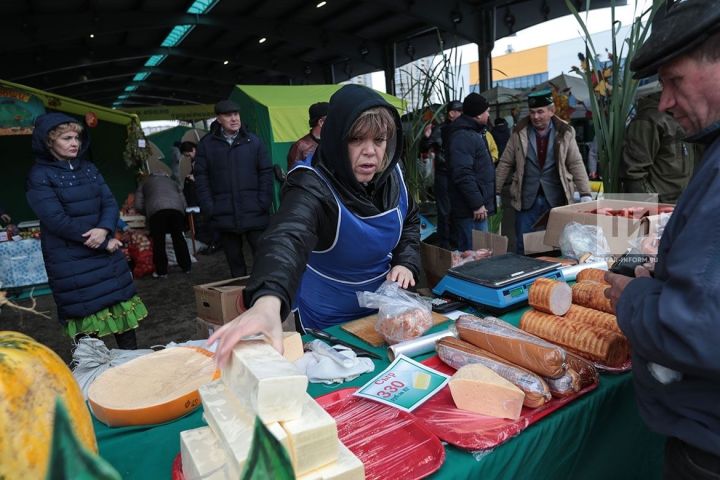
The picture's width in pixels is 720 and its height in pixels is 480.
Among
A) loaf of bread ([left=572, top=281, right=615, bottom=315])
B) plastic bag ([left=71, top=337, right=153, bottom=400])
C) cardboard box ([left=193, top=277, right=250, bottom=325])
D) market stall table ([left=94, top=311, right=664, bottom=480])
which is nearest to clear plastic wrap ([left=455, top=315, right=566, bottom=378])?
market stall table ([left=94, top=311, right=664, bottom=480])

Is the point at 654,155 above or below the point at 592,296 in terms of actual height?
above

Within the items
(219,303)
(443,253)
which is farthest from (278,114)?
(219,303)

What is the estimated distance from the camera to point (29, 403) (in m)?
0.66

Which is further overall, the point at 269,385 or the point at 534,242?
the point at 534,242

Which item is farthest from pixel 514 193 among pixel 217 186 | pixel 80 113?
pixel 80 113

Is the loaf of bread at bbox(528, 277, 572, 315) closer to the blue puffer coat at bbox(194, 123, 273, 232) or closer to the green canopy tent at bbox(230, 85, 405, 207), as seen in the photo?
the blue puffer coat at bbox(194, 123, 273, 232)

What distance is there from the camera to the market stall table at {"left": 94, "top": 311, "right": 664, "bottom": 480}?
3.59 ft

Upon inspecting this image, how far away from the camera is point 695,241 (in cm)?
84

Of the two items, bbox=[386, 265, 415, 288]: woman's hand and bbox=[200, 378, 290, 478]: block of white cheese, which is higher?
bbox=[200, 378, 290, 478]: block of white cheese

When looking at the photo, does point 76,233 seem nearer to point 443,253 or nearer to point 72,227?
point 72,227

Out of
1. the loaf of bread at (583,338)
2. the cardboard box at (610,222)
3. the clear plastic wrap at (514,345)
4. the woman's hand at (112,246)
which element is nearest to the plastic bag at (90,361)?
the clear plastic wrap at (514,345)

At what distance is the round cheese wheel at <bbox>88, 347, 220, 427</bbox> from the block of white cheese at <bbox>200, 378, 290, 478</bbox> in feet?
1.19

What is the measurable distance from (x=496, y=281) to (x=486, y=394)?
77 cm

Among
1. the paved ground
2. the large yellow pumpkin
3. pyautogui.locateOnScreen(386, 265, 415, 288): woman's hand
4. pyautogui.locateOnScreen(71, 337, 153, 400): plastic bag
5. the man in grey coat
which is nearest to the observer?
the large yellow pumpkin
